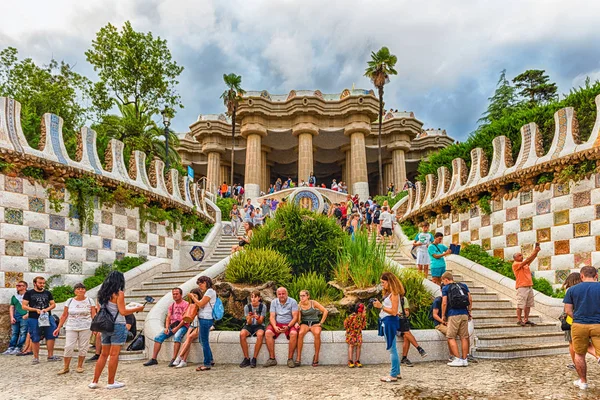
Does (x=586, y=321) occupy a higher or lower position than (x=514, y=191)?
lower

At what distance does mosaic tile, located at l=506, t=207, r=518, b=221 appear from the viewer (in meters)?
10.3

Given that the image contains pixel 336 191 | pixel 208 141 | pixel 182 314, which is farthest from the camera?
pixel 208 141

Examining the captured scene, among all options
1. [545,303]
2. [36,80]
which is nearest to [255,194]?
[36,80]

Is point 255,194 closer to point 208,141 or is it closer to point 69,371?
point 208,141

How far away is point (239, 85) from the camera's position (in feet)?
105

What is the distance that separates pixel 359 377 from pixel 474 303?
460 centimetres

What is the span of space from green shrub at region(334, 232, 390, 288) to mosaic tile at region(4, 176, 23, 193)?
7.19 meters

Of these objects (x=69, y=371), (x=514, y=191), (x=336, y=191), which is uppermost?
(x=336, y=191)

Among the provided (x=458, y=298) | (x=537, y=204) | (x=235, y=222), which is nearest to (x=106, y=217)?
(x=235, y=222)

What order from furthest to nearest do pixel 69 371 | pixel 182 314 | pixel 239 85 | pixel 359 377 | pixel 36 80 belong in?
pixel 239 85, pixel 36 80, pixel 182 314, pixel 69 371, pixel 359 377

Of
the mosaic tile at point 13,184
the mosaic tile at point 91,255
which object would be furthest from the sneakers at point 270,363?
the mosaic tile at point 13,184

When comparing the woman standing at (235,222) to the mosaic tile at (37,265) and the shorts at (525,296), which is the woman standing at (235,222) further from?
the shorts at (525,296)

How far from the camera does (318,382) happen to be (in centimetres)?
522

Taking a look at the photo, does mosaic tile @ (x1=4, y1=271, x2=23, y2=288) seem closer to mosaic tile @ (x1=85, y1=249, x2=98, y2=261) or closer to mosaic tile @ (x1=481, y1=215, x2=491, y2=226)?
mosaic tile @ (x1=85, y1=249, x2=98, y2=261)
